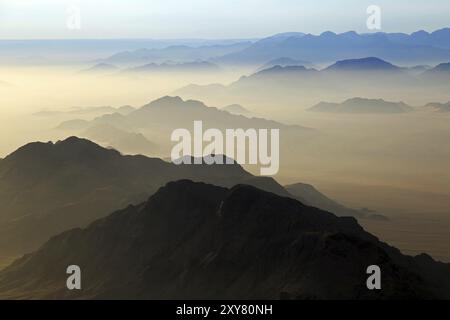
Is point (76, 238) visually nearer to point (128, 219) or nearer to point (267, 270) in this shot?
point (128, 219)

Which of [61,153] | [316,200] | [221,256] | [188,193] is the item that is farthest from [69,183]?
[221,256]

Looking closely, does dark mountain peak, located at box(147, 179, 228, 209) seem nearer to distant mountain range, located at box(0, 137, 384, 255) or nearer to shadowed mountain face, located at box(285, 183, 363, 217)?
distant mountain range, located at box(0, 137, 384, 255)

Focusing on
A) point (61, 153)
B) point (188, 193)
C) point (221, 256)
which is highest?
point (61, 153)

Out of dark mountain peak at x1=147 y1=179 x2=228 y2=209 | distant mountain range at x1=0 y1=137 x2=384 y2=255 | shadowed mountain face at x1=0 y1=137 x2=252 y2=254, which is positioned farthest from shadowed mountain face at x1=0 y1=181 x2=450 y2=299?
shadowed mountain face at x1=0 y1=137 x2=252 y2=254

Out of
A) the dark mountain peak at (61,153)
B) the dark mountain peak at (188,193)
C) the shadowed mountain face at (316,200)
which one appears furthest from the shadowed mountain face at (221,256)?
the shadowed mountain face at (316,200)

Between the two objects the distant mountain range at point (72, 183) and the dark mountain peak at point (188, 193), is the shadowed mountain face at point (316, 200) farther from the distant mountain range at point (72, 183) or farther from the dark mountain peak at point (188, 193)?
the dark mountain peak at point (188, 193)

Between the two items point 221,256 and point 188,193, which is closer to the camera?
point 221,256

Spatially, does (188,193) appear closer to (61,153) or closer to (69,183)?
(69,183)
